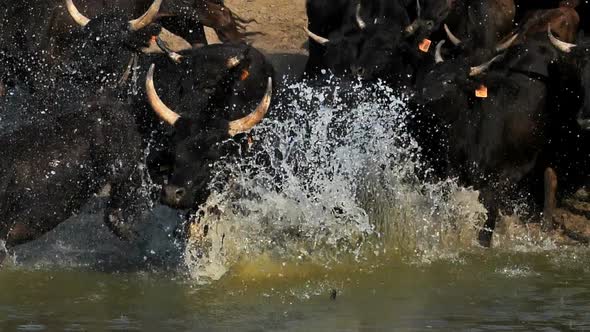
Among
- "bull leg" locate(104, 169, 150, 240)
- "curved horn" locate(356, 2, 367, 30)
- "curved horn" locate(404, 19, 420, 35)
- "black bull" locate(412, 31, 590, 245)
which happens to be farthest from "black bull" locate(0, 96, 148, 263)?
"curved horn" locate(404, 19, 420, 35)

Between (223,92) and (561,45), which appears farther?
(561,45)

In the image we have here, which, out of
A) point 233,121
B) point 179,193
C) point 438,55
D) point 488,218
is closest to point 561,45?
point 438,55

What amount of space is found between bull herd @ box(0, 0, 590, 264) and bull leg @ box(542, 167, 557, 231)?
0.01 meters

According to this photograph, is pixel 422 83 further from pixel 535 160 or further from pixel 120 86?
pixel 120 86

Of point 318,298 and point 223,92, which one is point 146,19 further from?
point 318,298

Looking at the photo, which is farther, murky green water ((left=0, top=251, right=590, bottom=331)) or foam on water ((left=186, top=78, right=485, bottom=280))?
foam on water ((left=186, top=78, right=485, bottom=280))

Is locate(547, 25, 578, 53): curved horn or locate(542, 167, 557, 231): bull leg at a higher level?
locate(547, 25, 578, 53): curved horn

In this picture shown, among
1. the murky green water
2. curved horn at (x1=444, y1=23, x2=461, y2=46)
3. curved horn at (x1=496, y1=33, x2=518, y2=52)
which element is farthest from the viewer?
curved horn at (x1=444, y1=23, x2=461, y2=46)

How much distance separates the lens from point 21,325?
9695 mm

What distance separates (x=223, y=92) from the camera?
40.7 feet

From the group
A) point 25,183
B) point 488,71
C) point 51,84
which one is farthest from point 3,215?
point 488,71

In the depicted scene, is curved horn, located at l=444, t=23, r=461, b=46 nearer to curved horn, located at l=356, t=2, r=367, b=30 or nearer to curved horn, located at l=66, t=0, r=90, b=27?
curved horn, located at l=356, t=2, r=367, b=30

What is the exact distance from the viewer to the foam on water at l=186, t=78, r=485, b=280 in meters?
11.6

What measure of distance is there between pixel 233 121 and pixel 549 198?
3233mm
